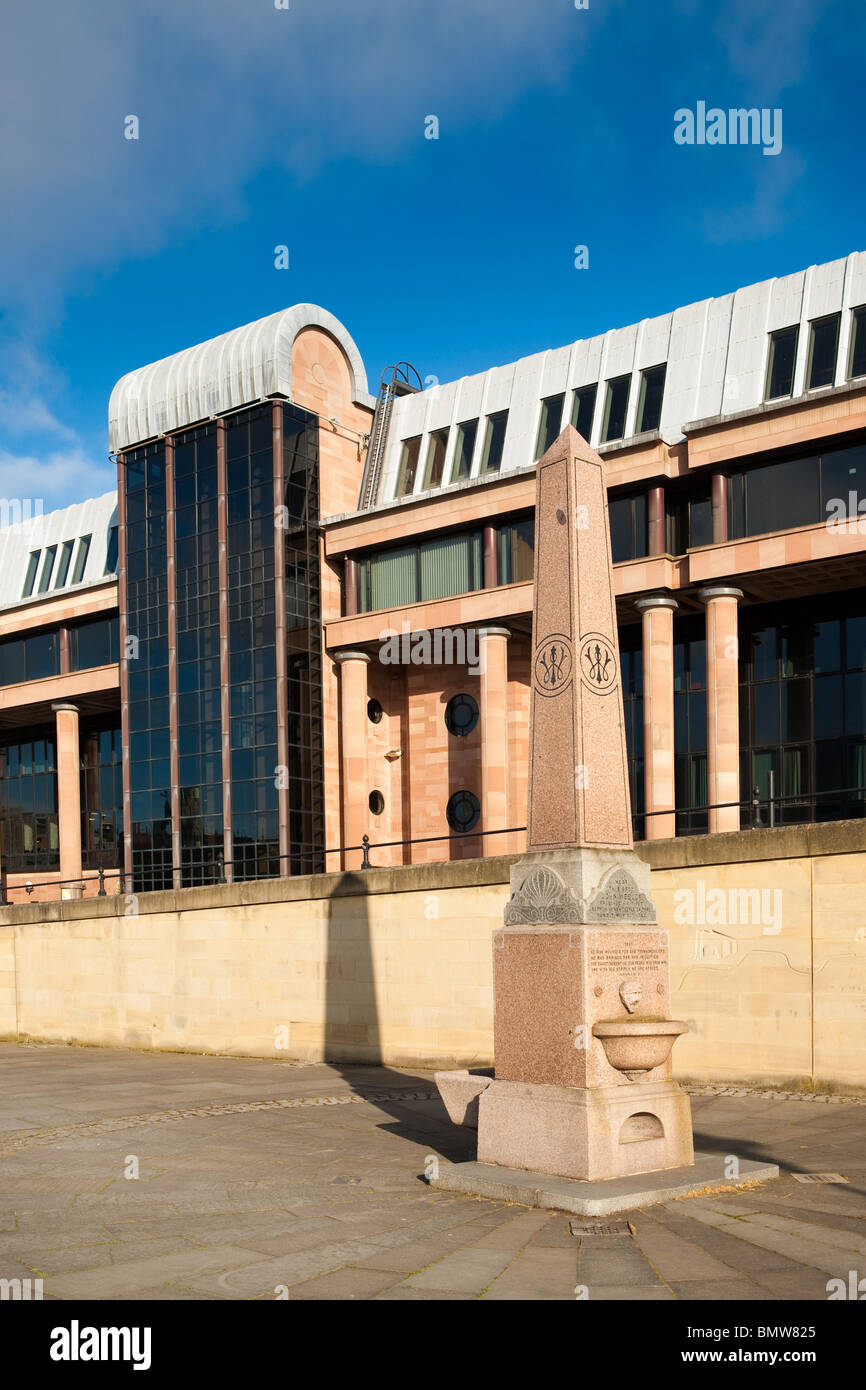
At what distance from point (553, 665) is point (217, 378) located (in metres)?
28.9

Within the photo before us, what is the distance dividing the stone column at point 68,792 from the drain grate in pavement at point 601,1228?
37322 mm

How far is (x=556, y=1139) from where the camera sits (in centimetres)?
949

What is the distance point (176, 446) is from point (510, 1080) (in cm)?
3130

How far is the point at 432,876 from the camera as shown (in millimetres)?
19281

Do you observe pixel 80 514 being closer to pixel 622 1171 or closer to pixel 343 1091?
pixel 343 1091

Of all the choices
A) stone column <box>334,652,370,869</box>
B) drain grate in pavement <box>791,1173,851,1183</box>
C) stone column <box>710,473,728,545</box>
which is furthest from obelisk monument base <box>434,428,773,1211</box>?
stone column <box>334,652,370,869</box>

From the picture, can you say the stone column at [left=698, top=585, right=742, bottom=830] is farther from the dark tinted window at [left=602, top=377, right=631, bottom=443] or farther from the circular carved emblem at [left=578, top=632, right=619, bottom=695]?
the circular carved emblem at [left=578, top=632, right=619, bottom=695]

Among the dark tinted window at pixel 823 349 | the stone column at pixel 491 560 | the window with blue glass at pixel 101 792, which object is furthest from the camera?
the window with blue glass at pixel 101 792

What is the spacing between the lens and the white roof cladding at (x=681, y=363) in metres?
28.8

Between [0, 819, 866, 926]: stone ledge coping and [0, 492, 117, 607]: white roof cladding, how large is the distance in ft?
64.0

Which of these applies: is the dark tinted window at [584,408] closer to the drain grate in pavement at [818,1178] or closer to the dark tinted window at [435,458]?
the dark tinted window at [435,458]

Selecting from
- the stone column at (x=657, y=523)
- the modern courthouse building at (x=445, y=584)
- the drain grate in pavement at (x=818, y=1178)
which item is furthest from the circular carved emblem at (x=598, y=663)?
the stone column at (x=657, y=523)
